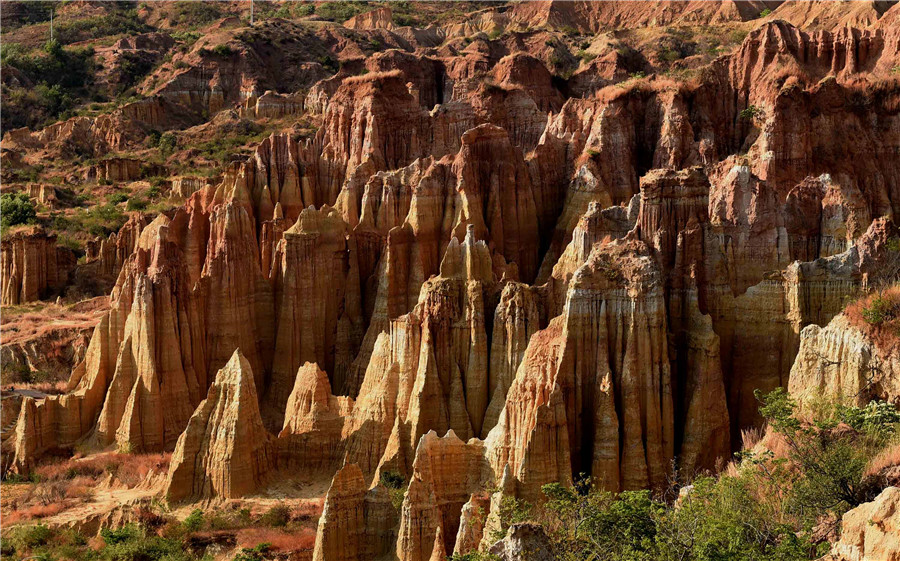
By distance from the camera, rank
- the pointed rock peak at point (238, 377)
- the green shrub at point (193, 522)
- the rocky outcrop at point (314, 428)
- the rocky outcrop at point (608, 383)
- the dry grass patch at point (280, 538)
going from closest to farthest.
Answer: the rocky outcrop at point (608, 383), the dry grass patch at point (280, 538), the green shrub at point (193, 522), the pointed rock peak at point (238, 377), the rocky outcrop at point (314, 428)

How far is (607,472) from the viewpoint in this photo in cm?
2466

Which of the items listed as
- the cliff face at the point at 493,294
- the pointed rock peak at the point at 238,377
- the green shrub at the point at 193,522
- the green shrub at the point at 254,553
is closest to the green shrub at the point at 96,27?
the cliff face at the point at 493,294

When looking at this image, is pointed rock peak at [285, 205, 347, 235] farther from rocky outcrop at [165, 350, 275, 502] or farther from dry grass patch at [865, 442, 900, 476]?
dry grass patch at [865, 442, 900, 476]

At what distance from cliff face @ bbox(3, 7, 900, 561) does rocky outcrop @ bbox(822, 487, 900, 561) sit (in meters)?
4.41

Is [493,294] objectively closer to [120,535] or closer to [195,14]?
[120,535]

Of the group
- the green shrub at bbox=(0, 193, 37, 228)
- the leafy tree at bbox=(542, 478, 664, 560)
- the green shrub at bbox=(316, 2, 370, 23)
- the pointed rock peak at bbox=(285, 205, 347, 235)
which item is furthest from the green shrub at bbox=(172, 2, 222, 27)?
the leafy tree at bbox=(542, 478, 664, 560)

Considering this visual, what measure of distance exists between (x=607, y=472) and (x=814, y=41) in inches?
1322

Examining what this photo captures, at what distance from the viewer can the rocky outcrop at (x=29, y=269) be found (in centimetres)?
5159

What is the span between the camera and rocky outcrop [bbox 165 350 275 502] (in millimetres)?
29406

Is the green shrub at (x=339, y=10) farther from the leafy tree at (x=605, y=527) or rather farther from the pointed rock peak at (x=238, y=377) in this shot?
the leafy tree at (x=605, y=527)

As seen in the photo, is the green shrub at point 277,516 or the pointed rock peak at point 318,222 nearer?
the green shrub at point 277,516

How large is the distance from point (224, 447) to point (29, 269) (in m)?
26.1

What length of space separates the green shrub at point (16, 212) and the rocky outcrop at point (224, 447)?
3359 centimetres

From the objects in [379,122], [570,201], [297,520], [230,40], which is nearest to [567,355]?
[297,520]
